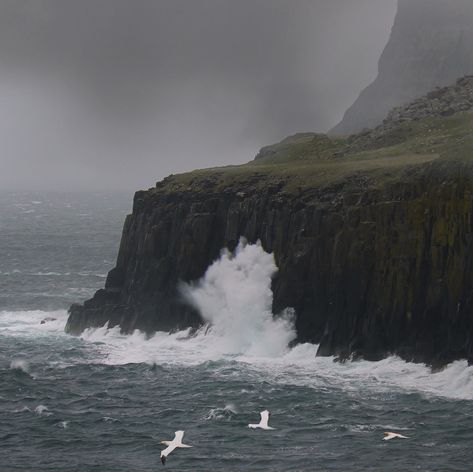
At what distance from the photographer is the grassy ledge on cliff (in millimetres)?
88938

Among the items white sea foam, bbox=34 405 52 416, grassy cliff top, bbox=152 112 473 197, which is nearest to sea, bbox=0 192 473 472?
white sea foam, bbox=34 405 52 416

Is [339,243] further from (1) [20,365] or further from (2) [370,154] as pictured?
(1) [20,365]

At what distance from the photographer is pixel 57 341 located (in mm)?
105812

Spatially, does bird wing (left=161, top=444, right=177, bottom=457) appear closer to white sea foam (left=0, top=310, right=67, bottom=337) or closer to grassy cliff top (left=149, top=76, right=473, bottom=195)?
grassy cliff top (left=149, top=76, right=473, bottom=195)

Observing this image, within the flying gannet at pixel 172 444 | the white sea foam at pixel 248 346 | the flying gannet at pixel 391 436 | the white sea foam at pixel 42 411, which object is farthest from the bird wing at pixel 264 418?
the white sea foam at pixel 42 411

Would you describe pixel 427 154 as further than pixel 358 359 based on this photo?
Yes

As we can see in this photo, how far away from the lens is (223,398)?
269 ft

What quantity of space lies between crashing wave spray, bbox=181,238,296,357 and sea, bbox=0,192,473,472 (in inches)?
4.3

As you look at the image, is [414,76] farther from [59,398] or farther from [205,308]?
[59,398]

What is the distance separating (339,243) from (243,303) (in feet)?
39.4

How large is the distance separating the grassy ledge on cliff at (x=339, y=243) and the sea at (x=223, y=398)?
190 centimetres

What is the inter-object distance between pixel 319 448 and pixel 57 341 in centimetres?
4122

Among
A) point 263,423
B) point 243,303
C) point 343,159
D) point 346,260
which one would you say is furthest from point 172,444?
point 343,159

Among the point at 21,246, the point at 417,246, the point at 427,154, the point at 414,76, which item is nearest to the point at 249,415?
the point at 417,246
